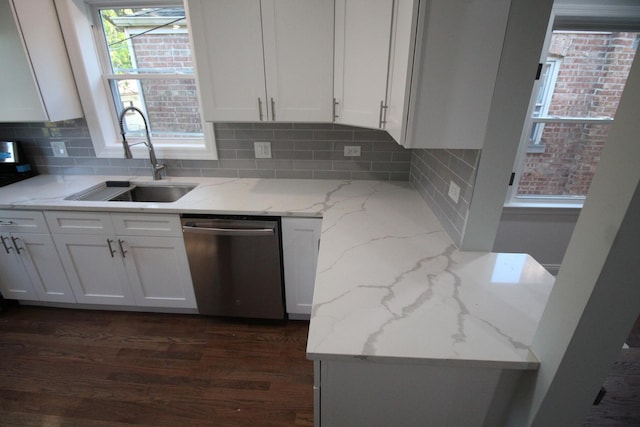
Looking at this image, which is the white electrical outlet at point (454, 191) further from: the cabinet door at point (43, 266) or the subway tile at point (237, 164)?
the cabinet door at point (43, 266)

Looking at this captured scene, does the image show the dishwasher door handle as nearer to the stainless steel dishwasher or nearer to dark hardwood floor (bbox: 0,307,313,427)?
the stainless steel dishwasher

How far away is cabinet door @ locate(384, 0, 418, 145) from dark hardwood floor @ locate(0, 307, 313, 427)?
4.93 feet

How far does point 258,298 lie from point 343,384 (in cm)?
118

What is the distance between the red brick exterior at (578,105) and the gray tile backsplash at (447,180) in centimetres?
123

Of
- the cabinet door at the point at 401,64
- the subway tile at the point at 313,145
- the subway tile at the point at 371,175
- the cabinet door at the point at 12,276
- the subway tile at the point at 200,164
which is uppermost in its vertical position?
the cabinet door at the point at 401,64

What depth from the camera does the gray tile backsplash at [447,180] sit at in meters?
1.27

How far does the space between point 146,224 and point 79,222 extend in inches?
17.5

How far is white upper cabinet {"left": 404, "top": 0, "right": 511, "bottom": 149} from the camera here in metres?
0.97

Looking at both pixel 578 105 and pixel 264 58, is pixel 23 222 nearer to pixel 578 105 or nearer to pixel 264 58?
pixel 264 58

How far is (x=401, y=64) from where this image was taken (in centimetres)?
110

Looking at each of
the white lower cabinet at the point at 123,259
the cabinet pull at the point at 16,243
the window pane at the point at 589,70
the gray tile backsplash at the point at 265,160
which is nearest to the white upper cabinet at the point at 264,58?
the gray tile backsplash at the point at 265,160

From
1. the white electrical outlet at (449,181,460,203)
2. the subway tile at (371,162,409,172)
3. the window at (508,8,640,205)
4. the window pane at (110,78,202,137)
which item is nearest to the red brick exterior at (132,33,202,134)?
the window pane at (110,78,202,137)

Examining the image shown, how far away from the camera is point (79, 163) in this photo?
2363 mm

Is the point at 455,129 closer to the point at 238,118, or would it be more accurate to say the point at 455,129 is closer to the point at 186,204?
the point at 238,118
